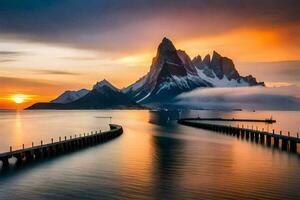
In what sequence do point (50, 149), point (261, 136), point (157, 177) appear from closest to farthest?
point (157, 177), point (50, 149), point (261, 136)

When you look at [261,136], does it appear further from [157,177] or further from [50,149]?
[157,177]

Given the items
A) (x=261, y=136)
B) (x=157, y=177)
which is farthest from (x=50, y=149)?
(x=261, y=136)

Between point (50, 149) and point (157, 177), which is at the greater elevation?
point (50, 149)

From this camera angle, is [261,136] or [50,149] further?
[261,136]

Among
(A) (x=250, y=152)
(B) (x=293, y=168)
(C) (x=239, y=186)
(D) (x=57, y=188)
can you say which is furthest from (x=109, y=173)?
(A) (x=250, y=152)

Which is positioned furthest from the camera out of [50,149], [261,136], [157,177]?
[261,136]

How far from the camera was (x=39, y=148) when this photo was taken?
193 feet

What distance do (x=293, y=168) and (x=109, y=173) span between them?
930 inches

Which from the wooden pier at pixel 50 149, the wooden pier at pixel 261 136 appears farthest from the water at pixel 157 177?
the wooden pier at pixel 261 136

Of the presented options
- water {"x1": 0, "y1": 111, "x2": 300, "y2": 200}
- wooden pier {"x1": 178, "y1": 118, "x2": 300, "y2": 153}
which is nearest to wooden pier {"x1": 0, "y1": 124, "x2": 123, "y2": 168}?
water {"x1": 0, "y1": 111, "x2": 300, "y2": 200}

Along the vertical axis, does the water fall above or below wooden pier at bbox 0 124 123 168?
below

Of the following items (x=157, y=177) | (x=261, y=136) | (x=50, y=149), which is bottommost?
(x=157, y=177)

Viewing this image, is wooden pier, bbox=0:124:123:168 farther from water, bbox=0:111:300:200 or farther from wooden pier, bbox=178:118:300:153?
wooden pier, bbox=178:118:300:153

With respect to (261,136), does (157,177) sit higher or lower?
lower
